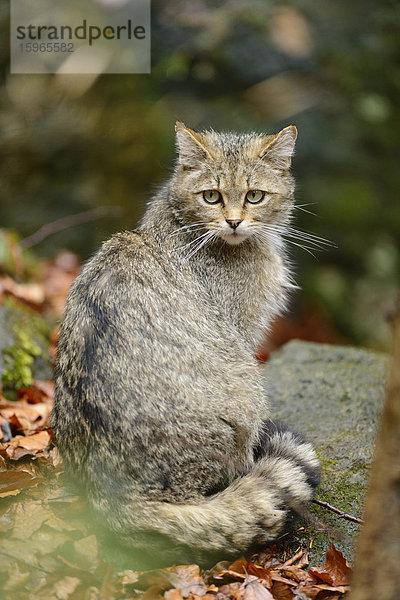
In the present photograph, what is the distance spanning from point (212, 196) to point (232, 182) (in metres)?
0.17

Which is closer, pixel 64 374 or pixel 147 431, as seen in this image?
pixel 147 431

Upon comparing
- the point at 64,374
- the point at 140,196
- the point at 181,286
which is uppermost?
the point at 140,196

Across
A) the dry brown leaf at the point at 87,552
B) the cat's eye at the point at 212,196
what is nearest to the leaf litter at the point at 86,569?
the dry brown leaf at the point at 87,552

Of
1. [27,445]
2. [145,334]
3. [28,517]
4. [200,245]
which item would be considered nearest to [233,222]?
[200,245]

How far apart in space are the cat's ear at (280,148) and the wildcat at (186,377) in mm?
11

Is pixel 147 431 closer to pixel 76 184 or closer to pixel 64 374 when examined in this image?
pixel 64 374

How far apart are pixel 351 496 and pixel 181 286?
165 centimetres

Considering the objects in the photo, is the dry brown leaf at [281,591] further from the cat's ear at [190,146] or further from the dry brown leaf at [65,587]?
the cat's ear at [190,146]

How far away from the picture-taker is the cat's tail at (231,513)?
3.27 meters

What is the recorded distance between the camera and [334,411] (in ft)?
16.0

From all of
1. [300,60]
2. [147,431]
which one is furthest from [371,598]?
[300,60]

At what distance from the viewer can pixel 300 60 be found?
9148 mm

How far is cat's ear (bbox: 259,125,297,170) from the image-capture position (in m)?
4.35

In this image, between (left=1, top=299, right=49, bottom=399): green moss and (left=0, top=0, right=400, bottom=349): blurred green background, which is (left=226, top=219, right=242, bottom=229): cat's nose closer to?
(left=1, top=299, right=49, bottom=399): green moss
